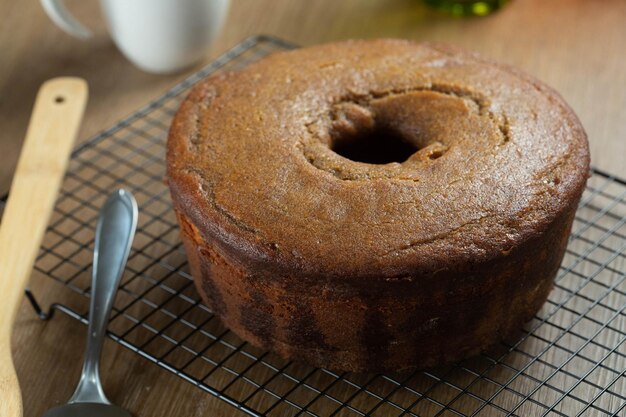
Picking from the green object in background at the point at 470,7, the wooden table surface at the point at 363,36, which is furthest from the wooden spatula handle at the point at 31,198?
the green object in background at the point at 470,7

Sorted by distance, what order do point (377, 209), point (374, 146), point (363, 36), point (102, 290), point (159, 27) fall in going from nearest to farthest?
point (377, 209) < point (102, 290) < point (374, 146) < point (159, 27) < point (363, 36)

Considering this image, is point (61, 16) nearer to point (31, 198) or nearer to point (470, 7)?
point (31, 198)

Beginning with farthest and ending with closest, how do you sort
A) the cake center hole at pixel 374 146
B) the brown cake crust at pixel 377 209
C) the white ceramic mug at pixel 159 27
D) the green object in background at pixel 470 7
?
the green object in background at pixel 470 7 < the white ceramic mug at pixel 159 27 < the cake center hole at pixel 374 146 < the brown cake crust at pixel 377 209

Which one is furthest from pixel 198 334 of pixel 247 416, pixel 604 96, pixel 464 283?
pixel 604 96

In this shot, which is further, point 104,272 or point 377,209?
point 104,272

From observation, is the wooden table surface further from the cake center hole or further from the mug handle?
the cake center hole

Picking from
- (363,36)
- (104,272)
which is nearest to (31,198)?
(104,272)

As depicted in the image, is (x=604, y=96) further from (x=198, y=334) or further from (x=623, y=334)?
(x=198, y=334)

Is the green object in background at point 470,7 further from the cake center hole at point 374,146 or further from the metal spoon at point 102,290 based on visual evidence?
the metal spoon at point 102,290
